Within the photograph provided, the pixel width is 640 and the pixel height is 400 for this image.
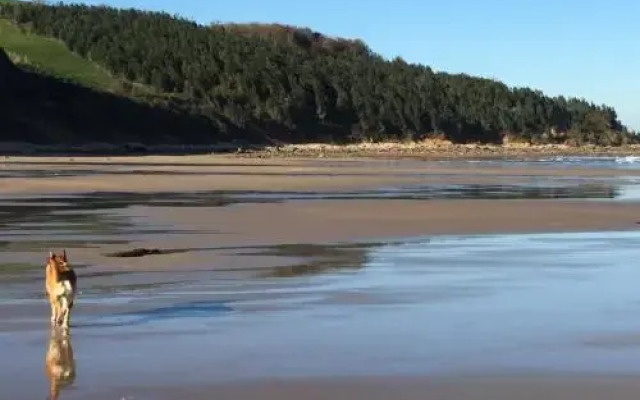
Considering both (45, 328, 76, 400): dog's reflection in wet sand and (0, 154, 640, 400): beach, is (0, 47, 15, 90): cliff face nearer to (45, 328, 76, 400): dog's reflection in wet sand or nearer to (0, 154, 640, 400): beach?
(0, 154, 640, 400): beach

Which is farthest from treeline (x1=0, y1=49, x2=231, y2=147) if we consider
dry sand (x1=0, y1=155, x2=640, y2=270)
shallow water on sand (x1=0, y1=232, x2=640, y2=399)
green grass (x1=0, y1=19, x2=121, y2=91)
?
shallow water on sand (x1=0, y1=232, x2=640, y2=399)

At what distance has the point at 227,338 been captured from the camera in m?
8.23

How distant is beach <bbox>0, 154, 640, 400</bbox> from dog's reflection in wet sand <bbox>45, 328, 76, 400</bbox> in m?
0.07

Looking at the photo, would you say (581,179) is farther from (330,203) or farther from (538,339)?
(538,339)

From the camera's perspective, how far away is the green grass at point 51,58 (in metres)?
112

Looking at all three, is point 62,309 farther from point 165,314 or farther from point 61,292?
point 165,314

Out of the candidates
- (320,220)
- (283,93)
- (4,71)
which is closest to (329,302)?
(320,220)

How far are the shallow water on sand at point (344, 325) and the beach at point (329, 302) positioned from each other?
0.07 ft

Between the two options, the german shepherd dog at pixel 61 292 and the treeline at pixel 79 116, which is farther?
the treeline at pixel 79 116

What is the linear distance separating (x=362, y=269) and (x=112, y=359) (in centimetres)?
543

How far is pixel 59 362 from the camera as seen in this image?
24.0 ft

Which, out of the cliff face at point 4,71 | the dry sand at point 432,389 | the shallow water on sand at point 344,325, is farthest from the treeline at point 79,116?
the dry sand at point 432,389

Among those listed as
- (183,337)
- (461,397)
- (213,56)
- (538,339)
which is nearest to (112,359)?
(183,337)

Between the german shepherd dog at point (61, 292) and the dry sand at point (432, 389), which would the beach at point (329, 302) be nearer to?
the dry sand at point (432, 389)
